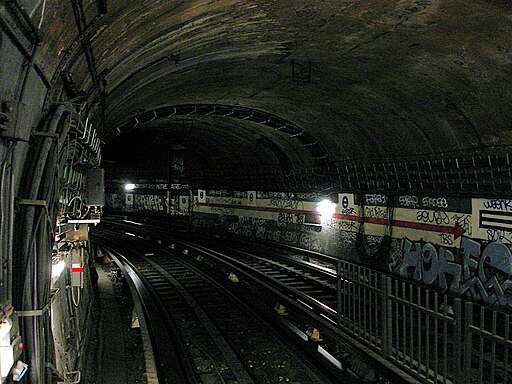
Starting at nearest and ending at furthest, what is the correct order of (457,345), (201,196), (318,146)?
(457,345) → (318,146) → (201,196)

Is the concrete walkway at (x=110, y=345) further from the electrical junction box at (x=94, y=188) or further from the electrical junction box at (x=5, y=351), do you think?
the electrical junction box at (x=5, y=351)

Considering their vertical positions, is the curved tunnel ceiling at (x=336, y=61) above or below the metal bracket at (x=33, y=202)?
above

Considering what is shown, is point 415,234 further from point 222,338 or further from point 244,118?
point 244,118

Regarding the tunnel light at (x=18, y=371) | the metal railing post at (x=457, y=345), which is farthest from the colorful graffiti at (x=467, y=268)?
the tunnel light at (x=18, y=371)

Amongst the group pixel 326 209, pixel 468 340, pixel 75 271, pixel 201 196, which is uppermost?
pixel 201 196

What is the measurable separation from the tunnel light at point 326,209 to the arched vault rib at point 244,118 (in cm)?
138

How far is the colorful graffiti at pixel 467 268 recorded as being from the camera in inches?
391

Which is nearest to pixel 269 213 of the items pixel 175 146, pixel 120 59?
pixel 175 146

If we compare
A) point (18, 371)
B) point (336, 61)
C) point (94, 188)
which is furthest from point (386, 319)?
point (336, 61)

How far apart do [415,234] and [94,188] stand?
8.78 meters

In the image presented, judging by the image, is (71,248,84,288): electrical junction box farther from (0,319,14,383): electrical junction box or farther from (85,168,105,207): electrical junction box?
(0,319,14,383): electrical junction box

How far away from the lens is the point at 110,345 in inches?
339

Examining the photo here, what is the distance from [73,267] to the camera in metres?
6.72

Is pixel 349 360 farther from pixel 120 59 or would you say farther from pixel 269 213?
pixel 269 213
